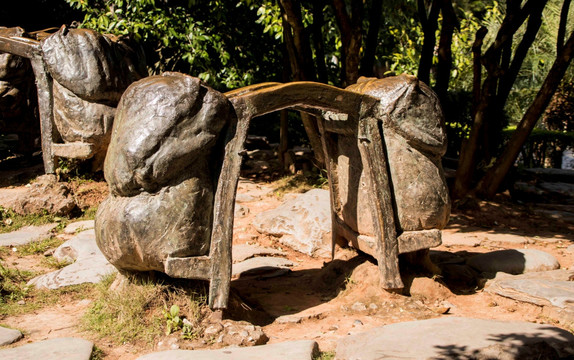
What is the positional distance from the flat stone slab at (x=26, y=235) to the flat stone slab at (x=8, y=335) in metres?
2.86

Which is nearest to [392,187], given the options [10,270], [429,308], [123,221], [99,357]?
[429,308]

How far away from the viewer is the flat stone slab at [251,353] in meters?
4.25

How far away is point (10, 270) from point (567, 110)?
51.6 ft

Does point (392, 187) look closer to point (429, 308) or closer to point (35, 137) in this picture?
point (429, 308)

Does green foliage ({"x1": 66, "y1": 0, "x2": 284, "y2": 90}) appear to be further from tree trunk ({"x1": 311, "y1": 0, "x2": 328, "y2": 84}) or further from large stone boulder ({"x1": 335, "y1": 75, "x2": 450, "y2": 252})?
large stone boulder ({"x1": 335, "y1": 75, "x2": 450, "y2": 252})

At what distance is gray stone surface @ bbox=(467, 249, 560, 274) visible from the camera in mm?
6492

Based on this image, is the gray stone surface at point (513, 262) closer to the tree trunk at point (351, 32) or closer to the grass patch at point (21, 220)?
the tree trunk at point (351, 32)

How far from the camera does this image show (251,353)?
14.3 feet

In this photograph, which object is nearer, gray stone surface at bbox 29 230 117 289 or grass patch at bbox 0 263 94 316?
grass patch at bbox 0 263 94 316

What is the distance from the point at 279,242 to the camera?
26.5 ft

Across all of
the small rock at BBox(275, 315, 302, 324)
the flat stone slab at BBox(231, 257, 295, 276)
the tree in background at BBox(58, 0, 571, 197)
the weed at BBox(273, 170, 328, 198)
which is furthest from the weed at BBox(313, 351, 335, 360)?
the weed at BBox(273, 170, 328, 198)

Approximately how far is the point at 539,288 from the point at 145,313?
349 cm

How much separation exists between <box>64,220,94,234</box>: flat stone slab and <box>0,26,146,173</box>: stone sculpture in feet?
4.19

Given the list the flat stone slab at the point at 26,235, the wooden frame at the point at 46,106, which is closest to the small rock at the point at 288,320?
the flat stone slab at the point at 26,235
